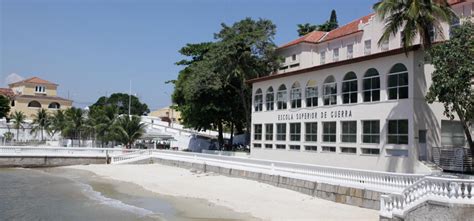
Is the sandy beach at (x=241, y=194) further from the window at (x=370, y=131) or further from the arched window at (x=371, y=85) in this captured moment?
the arched window at (x=371, y=85)

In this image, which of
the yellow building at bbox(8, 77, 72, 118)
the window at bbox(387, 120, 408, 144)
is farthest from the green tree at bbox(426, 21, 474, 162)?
the yellow building at bbox(8, 77, 72, 118)

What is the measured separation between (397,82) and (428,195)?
13033 mm

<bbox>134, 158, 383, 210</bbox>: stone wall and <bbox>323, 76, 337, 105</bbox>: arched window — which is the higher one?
<bbox>323, 76, 337, 105</bbox>: arched window

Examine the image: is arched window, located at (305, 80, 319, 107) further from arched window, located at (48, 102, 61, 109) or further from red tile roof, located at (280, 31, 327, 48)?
arched window, located at (48, 102, 61, 109)

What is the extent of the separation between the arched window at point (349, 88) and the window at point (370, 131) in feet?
6.52

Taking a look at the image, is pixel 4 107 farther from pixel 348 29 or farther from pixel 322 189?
pixel 322 189

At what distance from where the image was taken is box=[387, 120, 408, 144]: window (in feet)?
86.2

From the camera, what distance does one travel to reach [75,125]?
64.7m

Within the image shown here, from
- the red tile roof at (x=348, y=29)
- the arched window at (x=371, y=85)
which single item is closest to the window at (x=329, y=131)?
the arched window at (x=371, y=85)

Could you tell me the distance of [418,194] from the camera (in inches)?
619

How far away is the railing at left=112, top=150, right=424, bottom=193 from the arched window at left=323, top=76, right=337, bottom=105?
25.2ft

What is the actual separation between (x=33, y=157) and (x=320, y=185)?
34.5m

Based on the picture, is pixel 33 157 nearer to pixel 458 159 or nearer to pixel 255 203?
pixel 255 203

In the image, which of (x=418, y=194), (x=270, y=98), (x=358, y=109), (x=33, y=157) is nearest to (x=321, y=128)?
(x=358, y=109)
